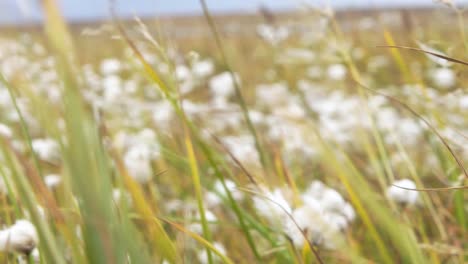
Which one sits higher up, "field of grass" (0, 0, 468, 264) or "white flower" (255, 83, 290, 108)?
"white flower" (255, 83, 290, 108)

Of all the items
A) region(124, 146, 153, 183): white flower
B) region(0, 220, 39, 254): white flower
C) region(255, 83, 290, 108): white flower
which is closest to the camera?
region(0, 220, 39, 254): white flower

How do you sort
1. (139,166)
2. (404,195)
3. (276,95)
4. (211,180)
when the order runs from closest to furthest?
(276,95)
(404,195)
(211,180)
(139,166)

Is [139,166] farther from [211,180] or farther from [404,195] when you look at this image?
[404,195]

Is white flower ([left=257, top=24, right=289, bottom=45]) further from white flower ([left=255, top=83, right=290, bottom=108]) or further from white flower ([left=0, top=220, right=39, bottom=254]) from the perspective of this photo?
white flower ([left=0, top=220, right=39, bottom=254])

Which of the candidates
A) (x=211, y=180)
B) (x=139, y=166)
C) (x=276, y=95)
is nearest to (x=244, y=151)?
(x=276, y=95)

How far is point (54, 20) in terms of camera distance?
0.68 ft

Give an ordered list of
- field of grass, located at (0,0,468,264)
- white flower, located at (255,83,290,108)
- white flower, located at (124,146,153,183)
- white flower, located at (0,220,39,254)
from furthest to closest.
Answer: white flower, located at (124,146,153,183)
white flower, located at (255,83,290,108)
white flower, located at (0,220,39,254)
field of grass, located at (0,0,468,264)

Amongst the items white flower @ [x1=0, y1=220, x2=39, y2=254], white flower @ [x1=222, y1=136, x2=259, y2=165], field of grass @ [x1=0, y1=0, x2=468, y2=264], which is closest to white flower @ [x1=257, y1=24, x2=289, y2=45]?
field of grass @ [x1=0, y1=0, x2=468, y2=264]

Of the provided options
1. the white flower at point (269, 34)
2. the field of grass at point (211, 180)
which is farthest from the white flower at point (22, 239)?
the white flower at point (269, 34)

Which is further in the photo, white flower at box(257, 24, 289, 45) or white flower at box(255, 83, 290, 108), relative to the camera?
white flower at box(257, 24, 289, 45)

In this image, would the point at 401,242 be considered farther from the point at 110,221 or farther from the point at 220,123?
the point at 220,123

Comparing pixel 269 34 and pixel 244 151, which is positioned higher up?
pixel 269 34

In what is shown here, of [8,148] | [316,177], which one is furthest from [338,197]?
[316,177]

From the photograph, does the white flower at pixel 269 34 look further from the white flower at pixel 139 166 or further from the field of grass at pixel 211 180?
the white flower at pixel 139 166
